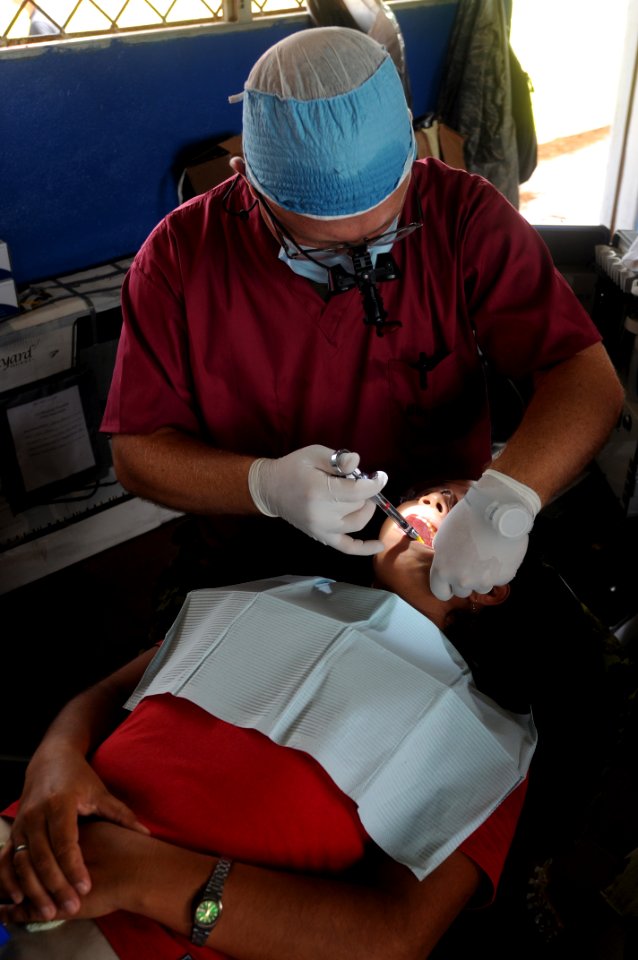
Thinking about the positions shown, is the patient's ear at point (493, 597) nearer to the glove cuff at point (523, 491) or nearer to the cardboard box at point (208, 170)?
the glove cuff at point (523, 491)

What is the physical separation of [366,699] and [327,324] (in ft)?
2.30

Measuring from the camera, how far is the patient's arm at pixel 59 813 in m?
1.06

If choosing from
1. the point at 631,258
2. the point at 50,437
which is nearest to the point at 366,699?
the point at 50,437

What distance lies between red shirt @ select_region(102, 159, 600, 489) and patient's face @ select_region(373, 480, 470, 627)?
0.64 ft

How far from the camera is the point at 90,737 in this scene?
4.29 feet

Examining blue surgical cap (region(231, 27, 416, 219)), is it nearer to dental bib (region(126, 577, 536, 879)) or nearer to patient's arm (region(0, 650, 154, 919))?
dental bib (region(126, 577, 536, 879))

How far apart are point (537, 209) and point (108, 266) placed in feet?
11.4

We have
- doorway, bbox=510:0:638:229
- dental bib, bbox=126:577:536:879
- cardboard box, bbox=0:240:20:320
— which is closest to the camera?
dental bib, bbox=126:577:536:879

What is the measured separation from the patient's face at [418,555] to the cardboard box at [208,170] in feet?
5.52

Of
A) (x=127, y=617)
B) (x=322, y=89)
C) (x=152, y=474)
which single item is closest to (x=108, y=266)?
(x=127, y=617)

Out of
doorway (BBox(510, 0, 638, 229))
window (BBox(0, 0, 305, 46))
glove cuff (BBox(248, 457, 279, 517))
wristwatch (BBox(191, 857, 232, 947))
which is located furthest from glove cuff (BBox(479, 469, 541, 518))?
doorway (BBox(510, 0, 638, 229))

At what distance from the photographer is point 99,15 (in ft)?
8.49

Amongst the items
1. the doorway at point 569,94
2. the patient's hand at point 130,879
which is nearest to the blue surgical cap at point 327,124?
the patient's hand at point 130,879

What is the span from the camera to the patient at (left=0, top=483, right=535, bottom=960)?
1054mm
